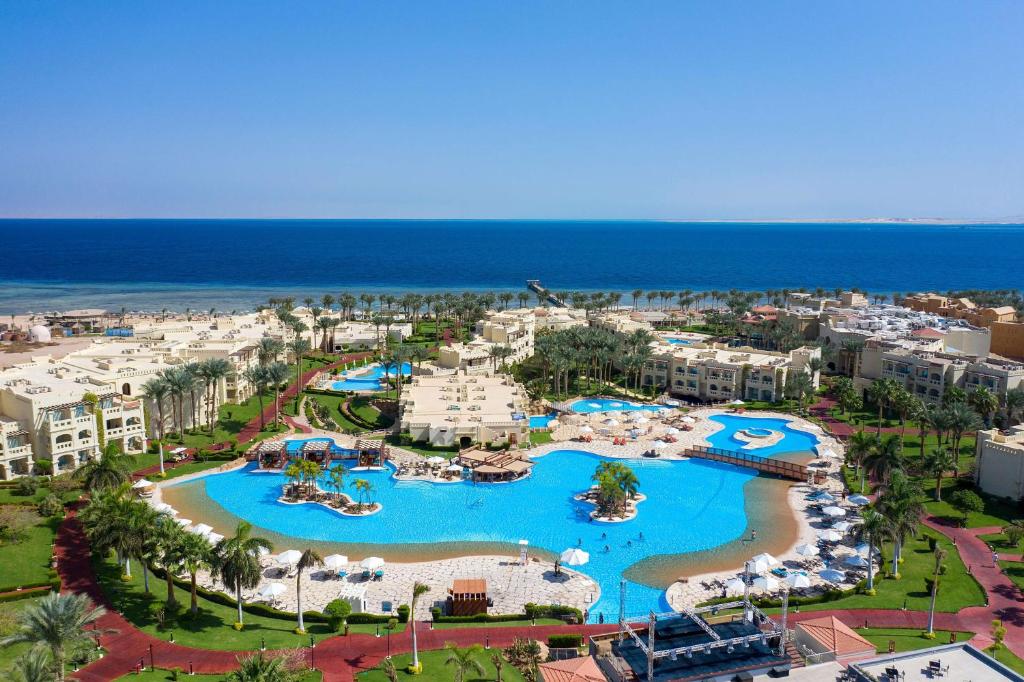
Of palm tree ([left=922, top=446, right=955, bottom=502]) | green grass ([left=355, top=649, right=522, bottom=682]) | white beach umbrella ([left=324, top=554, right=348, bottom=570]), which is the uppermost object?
palm tree ([left=922, top=446, right=955, bottom=502])

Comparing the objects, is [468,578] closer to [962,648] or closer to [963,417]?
A: [962,648]

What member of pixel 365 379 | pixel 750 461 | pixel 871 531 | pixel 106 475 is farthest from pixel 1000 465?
pixel 365 379

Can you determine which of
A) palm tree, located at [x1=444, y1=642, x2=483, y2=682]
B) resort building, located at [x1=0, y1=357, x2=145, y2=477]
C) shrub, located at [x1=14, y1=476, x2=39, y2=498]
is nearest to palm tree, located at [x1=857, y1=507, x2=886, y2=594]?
palm tree, located at [x1=444, y1=642, x2=483, y2=682]

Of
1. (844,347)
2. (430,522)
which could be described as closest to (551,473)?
(430,522)

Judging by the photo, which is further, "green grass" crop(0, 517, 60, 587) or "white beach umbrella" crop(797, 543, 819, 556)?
"white beach umbrella" crop(797, 543, 819, 556)

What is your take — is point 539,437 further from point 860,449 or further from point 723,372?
point 860,449

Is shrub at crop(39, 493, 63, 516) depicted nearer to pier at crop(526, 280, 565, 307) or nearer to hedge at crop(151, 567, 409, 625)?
hedge at crop(151, 567, 409, 625)
